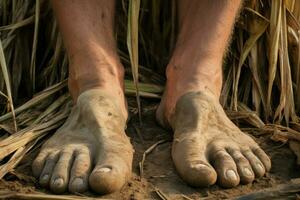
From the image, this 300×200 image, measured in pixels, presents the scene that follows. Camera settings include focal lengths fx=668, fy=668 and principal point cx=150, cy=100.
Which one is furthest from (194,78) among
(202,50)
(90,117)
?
(90,117)

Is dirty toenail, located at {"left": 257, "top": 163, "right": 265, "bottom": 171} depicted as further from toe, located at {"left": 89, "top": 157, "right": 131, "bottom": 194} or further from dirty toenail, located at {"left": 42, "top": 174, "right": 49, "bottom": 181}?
dirty toenail, located at {"left": 42, "top": 174, "right": 49, "bottom": 181}

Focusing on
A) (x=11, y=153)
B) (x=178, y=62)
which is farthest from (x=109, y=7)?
(x=11, y=153)

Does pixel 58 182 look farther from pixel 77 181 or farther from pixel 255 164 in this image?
pixel 255 164

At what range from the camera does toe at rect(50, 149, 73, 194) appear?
60.7 inches

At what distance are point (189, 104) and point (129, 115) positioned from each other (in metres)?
0.25

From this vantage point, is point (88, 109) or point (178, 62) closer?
point (88, 109)

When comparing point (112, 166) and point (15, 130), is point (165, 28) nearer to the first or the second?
A: point (15, 130)

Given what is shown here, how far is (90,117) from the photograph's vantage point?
1.75 meters

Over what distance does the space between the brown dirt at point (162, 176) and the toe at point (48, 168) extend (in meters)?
0.02

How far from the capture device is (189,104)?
5.88 ft

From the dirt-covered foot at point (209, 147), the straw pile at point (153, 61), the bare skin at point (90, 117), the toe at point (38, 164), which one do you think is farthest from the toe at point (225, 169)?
the toe at point (38, 164)

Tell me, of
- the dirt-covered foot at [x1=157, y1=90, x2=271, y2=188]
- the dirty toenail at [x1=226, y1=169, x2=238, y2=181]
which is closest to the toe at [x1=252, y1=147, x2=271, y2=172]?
the dirt-covered foot at [x1=157, y1=90, x2=271, y2=188]

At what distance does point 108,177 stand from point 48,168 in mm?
175

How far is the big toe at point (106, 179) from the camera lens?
4.99 feet
